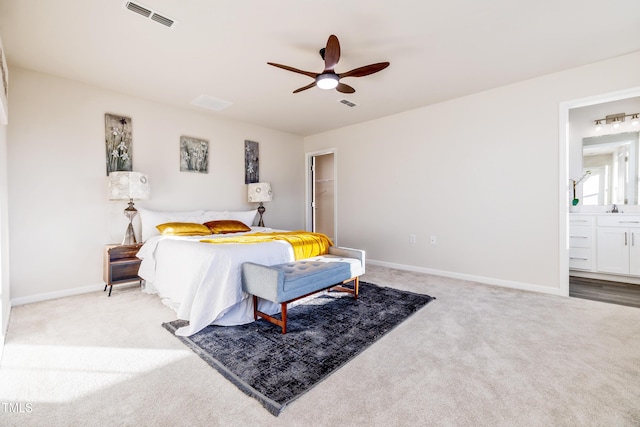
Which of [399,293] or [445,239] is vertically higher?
[445,239]

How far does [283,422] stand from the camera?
1325mm

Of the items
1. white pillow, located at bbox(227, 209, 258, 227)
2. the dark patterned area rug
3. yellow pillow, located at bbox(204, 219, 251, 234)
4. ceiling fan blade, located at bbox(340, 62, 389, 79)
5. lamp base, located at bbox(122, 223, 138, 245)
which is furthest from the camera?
white pillow, located at bbox(227, 209, 258, 227)

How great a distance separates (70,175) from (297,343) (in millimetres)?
3284

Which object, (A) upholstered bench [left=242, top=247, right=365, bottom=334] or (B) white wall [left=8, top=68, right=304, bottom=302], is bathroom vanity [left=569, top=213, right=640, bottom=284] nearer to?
(A) upholstered bench [left=242, top=247, right=365, bottom=334]

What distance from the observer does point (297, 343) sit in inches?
82.0

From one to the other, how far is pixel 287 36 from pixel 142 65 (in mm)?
1635

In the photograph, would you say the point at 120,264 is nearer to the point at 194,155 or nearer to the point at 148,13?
the point at 194,155

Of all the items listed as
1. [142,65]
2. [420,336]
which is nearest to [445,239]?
[420,336]

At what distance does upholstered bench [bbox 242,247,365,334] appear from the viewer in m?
2.18

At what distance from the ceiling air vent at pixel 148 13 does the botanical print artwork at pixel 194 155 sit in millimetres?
2123

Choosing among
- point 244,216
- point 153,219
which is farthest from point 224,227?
point 153,219

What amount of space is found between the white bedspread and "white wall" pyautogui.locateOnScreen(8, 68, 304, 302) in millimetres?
1284

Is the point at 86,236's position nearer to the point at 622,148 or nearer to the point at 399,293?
the point at 399,293

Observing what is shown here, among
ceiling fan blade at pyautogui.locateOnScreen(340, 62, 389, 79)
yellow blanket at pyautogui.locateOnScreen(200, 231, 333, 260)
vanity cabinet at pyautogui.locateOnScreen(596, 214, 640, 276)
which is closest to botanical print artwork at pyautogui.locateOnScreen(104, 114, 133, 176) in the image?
yellow blanket at pyautogui.locateOnScreen(200, 231, 333, 260)
